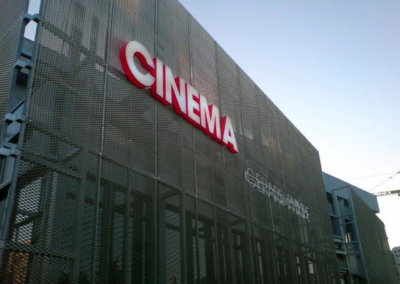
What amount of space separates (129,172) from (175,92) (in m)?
3.41

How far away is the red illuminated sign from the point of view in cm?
1048

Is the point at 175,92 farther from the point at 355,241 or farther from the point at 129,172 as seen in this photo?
the point at 355,241

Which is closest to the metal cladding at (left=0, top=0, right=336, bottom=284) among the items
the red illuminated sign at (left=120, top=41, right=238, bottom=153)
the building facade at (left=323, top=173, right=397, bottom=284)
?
the red illuminated sign at (left=120, top=41, right=238, bottom=153)

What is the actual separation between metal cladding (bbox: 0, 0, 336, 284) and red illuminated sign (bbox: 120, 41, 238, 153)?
0.22 metres

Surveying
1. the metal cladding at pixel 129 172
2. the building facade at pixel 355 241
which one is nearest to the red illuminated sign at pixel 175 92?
the metal cladding at pixel 129 172

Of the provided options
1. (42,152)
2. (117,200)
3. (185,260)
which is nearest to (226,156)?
(185,260)

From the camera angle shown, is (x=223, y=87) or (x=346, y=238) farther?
(x=346, y=238)

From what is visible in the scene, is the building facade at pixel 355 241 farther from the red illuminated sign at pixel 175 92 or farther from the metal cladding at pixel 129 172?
the red illuminated sign at pixel 175 92

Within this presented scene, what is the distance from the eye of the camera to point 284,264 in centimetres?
1517

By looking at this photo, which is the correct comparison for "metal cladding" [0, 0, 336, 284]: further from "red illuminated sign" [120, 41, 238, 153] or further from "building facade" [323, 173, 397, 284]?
"building facade" [323, 173, 397, 284]

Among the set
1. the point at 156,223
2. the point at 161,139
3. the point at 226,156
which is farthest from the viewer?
the point at 226,156

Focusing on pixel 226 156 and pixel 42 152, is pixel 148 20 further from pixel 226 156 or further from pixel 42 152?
pixel 42 152

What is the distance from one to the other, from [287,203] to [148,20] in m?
9.57

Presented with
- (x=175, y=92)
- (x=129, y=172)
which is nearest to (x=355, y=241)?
(x=175, y=92)
